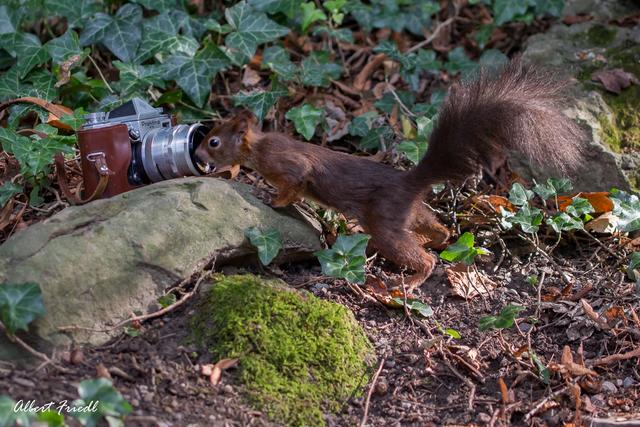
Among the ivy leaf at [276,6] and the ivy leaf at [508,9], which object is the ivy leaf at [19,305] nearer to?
the ivy leaf at [276,6]

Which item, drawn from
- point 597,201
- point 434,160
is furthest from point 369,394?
point 597,201

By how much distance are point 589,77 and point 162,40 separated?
2.76 meters

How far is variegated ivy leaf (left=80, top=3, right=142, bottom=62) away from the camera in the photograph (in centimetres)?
526

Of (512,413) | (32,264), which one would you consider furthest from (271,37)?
(512,413)

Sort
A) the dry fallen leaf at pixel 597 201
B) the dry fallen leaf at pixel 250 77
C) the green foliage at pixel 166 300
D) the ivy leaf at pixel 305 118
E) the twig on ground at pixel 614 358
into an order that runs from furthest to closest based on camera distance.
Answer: the dry fallen leaf at pixel 250 77 < the ivy leaf at pixel 305 118 < the dry fallen leaf at pixel 597 201 < the twig on ground at pixel 614 358 < the green foliage at pixel 166 300

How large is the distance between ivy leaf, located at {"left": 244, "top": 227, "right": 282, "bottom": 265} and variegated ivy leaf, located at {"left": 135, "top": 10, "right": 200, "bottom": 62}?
196 cm

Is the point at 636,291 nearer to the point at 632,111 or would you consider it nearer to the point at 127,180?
the point at 632,111

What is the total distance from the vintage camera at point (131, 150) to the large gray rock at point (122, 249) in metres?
0.34

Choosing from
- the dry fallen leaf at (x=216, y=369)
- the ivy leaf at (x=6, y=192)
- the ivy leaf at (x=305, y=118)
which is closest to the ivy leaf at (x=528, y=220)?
the ivy leaf at (x=305, y=118)

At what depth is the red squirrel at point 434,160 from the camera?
3777 mm

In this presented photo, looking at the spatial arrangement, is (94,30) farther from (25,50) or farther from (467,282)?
(467,282)

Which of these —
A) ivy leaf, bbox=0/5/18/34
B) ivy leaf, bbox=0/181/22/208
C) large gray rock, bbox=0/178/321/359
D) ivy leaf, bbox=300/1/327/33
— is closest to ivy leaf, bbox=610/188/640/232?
large gray rock, bbox=0/178/321/359

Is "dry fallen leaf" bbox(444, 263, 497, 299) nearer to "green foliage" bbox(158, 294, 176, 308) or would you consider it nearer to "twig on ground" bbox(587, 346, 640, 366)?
"twig on ground" bbox(587, 346, 640, 366)

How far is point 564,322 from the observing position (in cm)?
370
